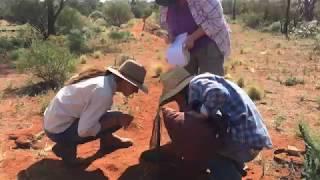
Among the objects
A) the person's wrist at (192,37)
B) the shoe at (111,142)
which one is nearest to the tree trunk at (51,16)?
the shoe at (111,142)

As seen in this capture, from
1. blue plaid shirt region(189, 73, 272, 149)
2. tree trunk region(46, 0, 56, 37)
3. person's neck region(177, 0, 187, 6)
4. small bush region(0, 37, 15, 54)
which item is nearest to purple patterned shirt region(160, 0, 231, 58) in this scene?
person's neck region(177, 0, 187, 6)

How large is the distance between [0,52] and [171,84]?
44.4ft

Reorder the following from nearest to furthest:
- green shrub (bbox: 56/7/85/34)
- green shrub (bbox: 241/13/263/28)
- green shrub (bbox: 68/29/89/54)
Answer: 1. green shrub (bbox: 68/29/89/54)
2. green shrub (bbox: 56/7/85/34)
3. green shrub (bbox: 241/13/263/28)

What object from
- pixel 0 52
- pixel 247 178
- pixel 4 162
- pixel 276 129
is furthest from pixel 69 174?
pixel 0 52

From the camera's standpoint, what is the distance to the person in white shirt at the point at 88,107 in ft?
13.6

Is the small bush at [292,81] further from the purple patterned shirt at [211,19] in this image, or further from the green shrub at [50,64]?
the purple patterned shirt at [211,19]

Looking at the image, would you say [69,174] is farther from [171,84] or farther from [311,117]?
[311,117]

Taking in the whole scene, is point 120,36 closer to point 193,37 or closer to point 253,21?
point 193,37

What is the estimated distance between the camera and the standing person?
→ 14.4 ft

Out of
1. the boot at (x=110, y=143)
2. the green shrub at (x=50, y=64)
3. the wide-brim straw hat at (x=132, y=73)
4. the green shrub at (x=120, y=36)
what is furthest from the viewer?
the green shrub at (x=120, y=36)

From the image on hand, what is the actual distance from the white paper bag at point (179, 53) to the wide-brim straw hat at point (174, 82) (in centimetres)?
41

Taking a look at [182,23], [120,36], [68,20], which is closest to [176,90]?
[182,23]

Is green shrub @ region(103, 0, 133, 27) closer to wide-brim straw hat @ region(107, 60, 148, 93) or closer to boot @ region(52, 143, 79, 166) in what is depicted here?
boot @ region(52, 143, 79, 166)

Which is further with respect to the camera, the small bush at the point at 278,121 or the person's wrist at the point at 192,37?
the small bush at the point at 278,121
